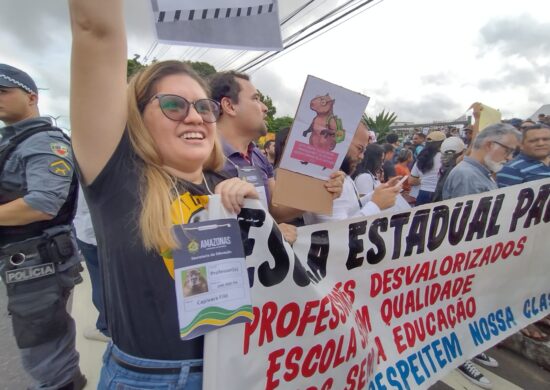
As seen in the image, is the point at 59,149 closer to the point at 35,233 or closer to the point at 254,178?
the point at 35,233

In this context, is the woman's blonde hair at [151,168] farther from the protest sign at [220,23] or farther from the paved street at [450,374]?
the paved street at [450,374]

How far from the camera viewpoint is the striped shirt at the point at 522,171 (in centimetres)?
337

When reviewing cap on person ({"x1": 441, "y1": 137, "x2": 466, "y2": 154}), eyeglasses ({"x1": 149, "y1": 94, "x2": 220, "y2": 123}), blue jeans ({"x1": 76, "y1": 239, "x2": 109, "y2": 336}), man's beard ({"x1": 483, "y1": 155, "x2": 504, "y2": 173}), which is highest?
eyeglasses ({"x1": 149, "y1": 94, "x2": 220, "y2": 123})

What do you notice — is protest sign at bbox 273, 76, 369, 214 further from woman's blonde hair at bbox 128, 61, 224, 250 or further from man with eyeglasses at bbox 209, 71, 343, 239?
woman's blonde hair at bbox 128, 61, 224, 250

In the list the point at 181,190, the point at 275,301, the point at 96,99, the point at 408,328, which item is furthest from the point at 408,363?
the point at 96,99

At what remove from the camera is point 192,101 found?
3.66 ft

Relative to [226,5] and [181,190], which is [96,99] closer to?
[181,190]

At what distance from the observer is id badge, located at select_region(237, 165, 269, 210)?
1.97m


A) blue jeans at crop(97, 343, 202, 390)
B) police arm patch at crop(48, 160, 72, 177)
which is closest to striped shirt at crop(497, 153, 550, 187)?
blue jeans at crop(97, 343, 202, 390)

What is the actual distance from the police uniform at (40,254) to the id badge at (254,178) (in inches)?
42.9

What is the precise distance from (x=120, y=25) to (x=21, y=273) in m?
1.77

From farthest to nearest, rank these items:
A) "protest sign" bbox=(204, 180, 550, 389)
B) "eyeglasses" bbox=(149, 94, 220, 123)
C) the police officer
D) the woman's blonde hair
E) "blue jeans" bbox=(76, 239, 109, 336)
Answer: "blue jeans" bbox=(76, 239, 109, 336), the police officer, "protest sign" bbox=(204, 180, 550, 389), "eyeglasses" bbox=(149, 94, 220, 123), the woman's blonde hair

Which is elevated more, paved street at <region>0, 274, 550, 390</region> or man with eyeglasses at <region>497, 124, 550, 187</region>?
man with eyeglasses at <region>497, 124, 550, 187</region>

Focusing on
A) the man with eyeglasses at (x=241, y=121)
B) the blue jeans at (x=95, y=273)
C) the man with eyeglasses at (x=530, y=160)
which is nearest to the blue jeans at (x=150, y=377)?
the man with eyeglasses at (x=241, y=121)
